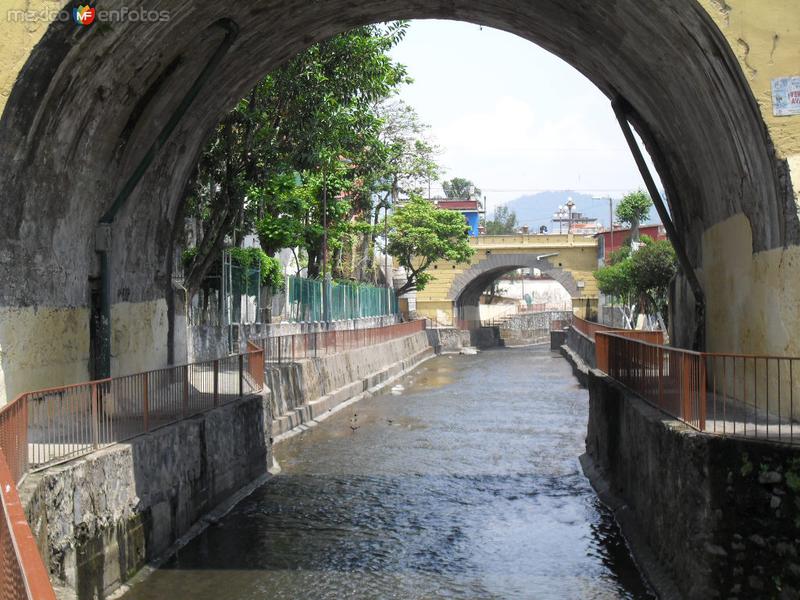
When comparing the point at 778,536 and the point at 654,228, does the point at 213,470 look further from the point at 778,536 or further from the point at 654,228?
the point at 654,228

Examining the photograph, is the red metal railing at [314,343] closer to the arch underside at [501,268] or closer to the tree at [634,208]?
the tree at [634,208]

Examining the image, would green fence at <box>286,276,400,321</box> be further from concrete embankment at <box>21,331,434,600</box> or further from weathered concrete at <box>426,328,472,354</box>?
concrete embankment at <box>21,331,434,600</box>

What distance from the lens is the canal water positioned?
9867 mm

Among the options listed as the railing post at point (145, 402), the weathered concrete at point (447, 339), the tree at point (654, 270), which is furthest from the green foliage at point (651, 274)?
the railing post at point (145, 402)

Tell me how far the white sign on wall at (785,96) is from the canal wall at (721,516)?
3.05 meters

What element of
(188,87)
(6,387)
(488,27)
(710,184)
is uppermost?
(488,27)

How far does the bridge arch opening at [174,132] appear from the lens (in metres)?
10.2

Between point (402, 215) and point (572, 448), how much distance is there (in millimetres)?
35290

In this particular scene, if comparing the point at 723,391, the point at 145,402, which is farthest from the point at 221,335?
the point at 723,391

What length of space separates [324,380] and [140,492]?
14.5 m

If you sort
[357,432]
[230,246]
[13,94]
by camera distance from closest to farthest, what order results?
1. [13,94]
2. [357,432]
3. [230,246]

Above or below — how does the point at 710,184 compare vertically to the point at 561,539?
above

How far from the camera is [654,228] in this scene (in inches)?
3019

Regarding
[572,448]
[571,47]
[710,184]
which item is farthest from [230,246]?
[710,184]
